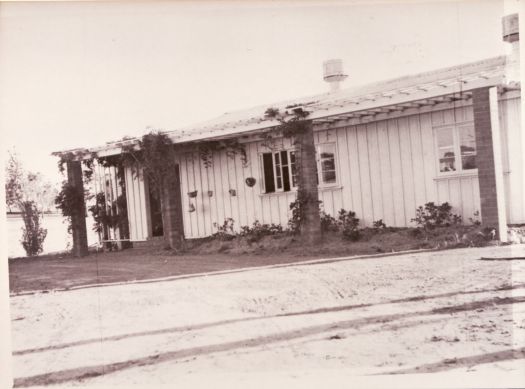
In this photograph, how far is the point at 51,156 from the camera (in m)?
8.13

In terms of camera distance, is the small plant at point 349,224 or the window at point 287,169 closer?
the small plant at point 349,224

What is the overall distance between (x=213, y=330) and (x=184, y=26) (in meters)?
3.68

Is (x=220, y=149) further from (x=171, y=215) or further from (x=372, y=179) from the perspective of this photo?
(x=372, y=179)

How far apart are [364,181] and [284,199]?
2018 mm

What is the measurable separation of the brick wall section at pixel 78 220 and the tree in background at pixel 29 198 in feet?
3.18

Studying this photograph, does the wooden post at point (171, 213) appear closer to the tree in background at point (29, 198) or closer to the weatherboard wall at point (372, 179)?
the weatherboard wall at point (372, 179)

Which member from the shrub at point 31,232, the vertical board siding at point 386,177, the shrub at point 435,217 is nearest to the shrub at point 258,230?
the vertical board siding at point 386,177

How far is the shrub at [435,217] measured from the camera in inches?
370

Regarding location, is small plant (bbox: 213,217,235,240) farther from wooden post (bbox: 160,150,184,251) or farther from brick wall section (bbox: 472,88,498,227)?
brick wall section (bbox: 472,88,498,227)

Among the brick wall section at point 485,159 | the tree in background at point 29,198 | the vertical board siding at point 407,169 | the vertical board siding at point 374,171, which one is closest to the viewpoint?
the tree in background at point 29,198

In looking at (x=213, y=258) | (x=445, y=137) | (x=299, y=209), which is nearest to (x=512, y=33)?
(x=445, y=137)

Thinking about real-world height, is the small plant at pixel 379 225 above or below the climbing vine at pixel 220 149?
below

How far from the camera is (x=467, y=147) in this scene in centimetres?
959

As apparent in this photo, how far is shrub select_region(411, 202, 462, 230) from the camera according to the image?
941 cm
